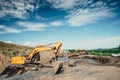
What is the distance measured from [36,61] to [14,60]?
2802 millimetres

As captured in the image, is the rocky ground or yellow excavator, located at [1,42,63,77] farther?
yellow excavator, located at [1,42,63,77]

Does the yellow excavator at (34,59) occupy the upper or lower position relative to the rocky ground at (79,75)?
upper

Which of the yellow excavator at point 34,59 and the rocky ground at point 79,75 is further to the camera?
the yellow excavator at point 34,59

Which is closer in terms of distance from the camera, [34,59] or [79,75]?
[79,75]

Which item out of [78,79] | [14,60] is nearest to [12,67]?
[14,60]

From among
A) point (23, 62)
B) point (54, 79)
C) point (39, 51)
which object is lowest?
point (54, 79)

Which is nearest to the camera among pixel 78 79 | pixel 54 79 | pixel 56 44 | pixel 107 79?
pixel 107 79

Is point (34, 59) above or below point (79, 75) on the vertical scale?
above

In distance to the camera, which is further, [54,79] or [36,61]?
[36,61]

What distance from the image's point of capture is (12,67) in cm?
1823

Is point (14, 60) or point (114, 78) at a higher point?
point (14, 60)

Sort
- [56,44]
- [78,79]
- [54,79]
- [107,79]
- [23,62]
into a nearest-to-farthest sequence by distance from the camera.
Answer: [107,79]
[78,79]
[54,79]
[23,62]
[56,44]

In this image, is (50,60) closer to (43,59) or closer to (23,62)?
(43,59)

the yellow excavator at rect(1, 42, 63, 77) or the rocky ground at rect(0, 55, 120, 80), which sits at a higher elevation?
the yellow excavator at rect(1, 42, 63, 77)
